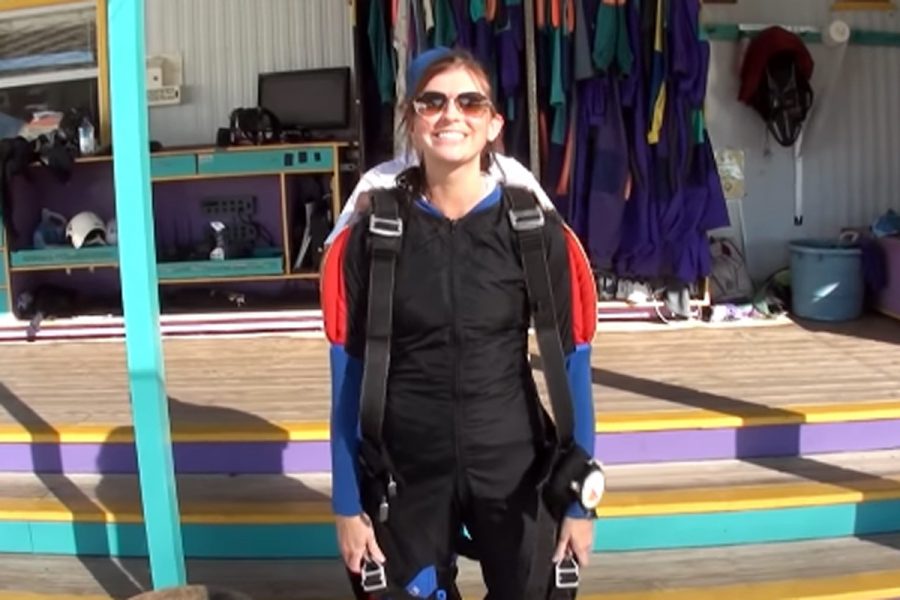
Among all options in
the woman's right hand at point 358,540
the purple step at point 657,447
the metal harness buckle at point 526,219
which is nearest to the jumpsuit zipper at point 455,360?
the metal harness buckle at point 526,219

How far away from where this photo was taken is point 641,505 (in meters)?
2.65

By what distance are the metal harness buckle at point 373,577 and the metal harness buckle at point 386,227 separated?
586 millimetres

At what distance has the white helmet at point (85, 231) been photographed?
5.13 m

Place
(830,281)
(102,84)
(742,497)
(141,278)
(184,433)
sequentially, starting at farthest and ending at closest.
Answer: (102,84) < (830,281) < (184,433) < (742,497) < (141,278)

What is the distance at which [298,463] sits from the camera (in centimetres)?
301

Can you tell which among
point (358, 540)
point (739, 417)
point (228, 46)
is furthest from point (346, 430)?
point (228, 46)

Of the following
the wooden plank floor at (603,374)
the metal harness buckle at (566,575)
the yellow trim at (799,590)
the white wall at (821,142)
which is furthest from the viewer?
the white wall at (821,142)

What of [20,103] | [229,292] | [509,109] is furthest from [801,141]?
[20,103]

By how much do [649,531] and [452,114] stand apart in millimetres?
1620

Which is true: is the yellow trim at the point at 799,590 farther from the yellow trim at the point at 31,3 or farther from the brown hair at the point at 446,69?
the yellow trim at the point at 31,3

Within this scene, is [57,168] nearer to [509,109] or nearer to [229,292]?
[229,292]

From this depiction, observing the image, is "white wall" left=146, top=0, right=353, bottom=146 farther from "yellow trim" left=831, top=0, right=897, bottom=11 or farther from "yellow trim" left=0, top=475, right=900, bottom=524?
"yellow trim" left=0, top=475, right=900, bottom=524

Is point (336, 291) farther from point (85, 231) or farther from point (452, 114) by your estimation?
point (85, 231)

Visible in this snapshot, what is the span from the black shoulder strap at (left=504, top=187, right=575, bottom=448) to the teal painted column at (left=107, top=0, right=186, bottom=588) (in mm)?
1019
